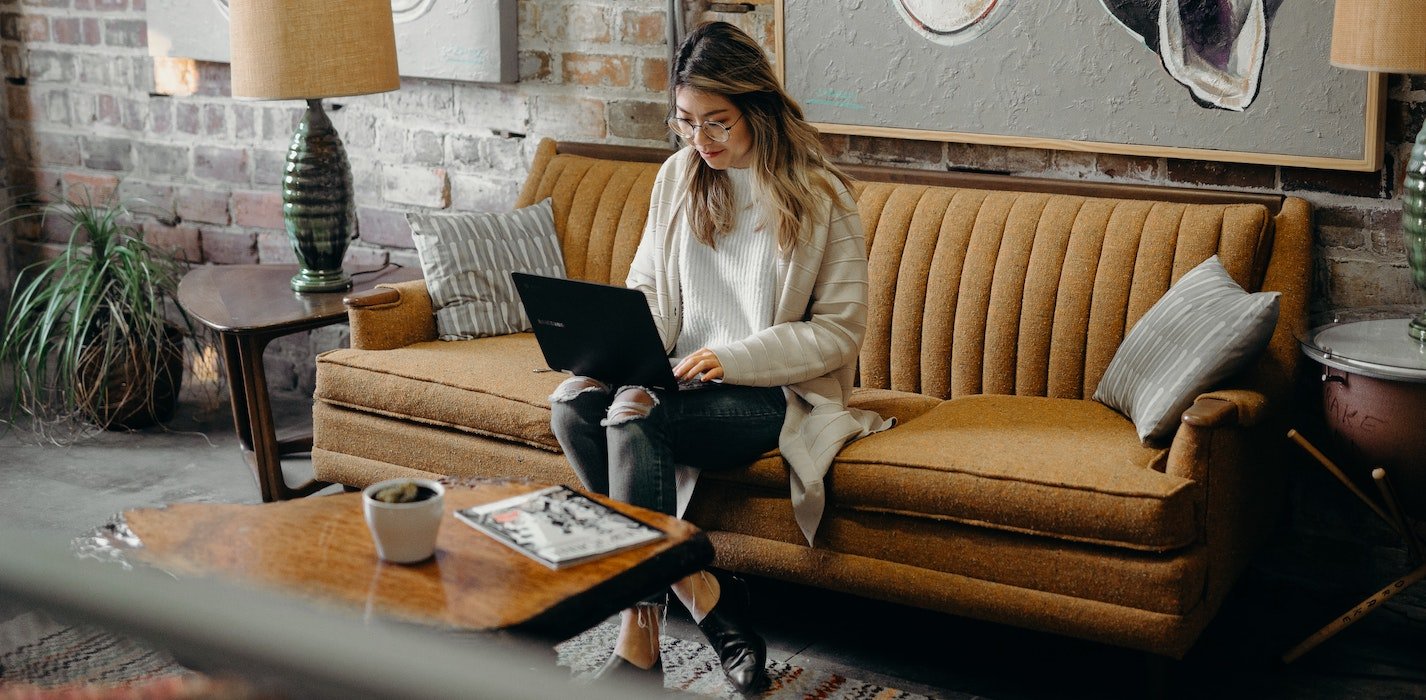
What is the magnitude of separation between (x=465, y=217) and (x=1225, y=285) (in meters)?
1.74

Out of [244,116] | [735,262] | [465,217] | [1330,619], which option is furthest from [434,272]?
[1330,619]

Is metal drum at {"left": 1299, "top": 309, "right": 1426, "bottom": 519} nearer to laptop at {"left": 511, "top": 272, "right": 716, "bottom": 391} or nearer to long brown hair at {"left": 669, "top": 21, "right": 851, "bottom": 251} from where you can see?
long brown hair at {"left": 669, "top": 21, "right": 851, "bottom": 251}

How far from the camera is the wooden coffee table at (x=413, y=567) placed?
1657 mm

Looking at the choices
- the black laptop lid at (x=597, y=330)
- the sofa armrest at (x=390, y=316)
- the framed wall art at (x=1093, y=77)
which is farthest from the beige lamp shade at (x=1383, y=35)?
the sofa armrest at (x=390, y=316)

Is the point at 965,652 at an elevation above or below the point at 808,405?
below

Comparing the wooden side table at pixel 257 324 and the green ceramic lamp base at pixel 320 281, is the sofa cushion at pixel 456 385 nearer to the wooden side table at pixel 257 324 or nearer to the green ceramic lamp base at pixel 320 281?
the wooden side table at pixel 257 324

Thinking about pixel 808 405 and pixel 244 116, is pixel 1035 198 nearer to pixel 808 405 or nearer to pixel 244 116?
pixel 808 405

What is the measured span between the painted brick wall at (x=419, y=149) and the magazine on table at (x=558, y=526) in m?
1.59

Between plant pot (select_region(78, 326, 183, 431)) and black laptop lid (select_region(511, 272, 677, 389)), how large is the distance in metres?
1.82

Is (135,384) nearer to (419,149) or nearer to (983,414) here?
(419,149)

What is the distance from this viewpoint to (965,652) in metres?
2.54

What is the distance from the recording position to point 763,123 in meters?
2.49

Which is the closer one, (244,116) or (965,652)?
(965,652)

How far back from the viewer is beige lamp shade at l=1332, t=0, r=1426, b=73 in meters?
2.29
